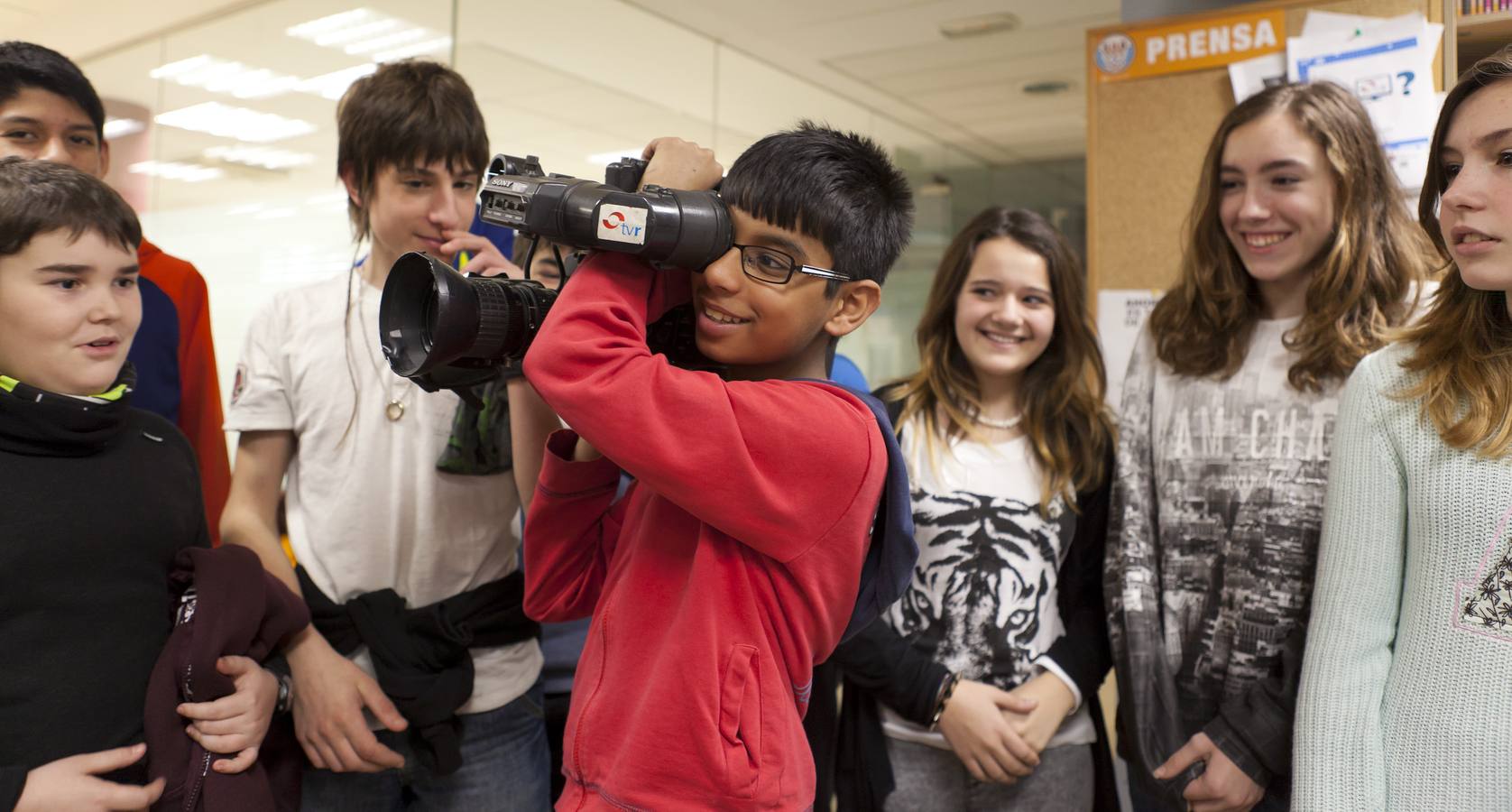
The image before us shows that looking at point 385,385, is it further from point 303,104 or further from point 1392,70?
point 303,104

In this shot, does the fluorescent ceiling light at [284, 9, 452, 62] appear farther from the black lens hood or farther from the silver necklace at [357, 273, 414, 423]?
the black lens hood

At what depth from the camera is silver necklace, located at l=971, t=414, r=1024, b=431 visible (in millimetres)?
1700

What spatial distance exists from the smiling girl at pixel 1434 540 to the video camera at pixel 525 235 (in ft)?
2.58

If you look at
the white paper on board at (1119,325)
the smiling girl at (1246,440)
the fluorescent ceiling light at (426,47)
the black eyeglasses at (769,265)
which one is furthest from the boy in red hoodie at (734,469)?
the fluorescent ceiling light at (426,47)

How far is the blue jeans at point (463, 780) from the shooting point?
134cm

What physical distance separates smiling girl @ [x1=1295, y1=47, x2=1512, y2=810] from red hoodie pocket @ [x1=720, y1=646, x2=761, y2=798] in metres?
0.67

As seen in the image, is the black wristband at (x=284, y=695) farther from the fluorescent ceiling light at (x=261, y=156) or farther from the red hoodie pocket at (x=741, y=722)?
the fluorescent ceiling light at (x=261, y=156)

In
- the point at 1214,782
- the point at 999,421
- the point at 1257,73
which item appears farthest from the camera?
the point at 1257,73

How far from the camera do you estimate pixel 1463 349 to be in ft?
3.85

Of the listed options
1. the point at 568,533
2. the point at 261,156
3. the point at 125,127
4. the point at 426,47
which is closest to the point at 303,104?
the point at 261,156

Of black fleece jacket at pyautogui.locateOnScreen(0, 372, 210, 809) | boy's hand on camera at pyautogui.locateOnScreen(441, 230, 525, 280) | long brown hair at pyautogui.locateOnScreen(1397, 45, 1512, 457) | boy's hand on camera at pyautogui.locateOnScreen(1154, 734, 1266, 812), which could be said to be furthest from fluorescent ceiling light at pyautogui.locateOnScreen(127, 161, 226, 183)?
long brown hair at pyautogui.locateOnScreen(1397, 45, 1512, 457)

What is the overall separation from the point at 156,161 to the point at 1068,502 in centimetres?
370

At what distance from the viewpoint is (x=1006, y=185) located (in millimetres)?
6707

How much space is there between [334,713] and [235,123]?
3236mm
